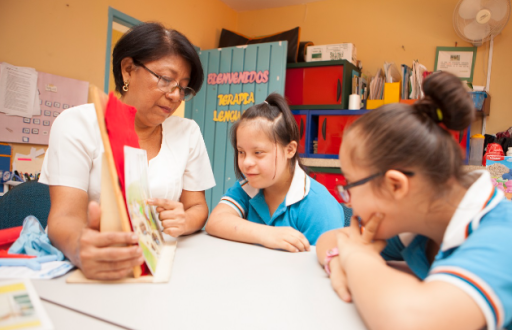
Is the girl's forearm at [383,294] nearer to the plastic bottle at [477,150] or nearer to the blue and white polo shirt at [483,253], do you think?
the blue and white polo shirt at [483,253]

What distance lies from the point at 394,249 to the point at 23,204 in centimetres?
107

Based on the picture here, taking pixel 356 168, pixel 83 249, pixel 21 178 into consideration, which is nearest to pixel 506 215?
pixel 356 168

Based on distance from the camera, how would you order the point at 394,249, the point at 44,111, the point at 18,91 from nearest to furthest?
the point at 394,249 < the point at 18,91 < the point at 44,111

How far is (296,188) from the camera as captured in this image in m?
1.15

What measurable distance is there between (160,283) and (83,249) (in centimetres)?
15

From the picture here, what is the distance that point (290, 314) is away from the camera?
1.76 ft

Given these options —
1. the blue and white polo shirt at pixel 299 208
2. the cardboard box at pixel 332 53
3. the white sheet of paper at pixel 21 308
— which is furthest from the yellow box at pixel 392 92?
the white sheet of paper at pixel 21 308

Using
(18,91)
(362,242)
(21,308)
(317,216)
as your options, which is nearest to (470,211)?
(362,242)

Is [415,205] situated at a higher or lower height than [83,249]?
higher

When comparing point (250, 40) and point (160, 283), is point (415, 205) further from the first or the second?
point (250, 40)

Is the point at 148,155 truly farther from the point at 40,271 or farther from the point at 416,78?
the point at 416,78

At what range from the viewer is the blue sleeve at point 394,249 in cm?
76

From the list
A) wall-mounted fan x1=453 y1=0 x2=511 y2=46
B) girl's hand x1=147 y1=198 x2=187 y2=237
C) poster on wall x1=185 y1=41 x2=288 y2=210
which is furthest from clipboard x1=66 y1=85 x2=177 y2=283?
wall-mounted fan x1=453 y1=0 x2=511 y2=46

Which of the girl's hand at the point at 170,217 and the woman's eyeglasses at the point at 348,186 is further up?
the woman's eyeglasses at the point at 348,186
